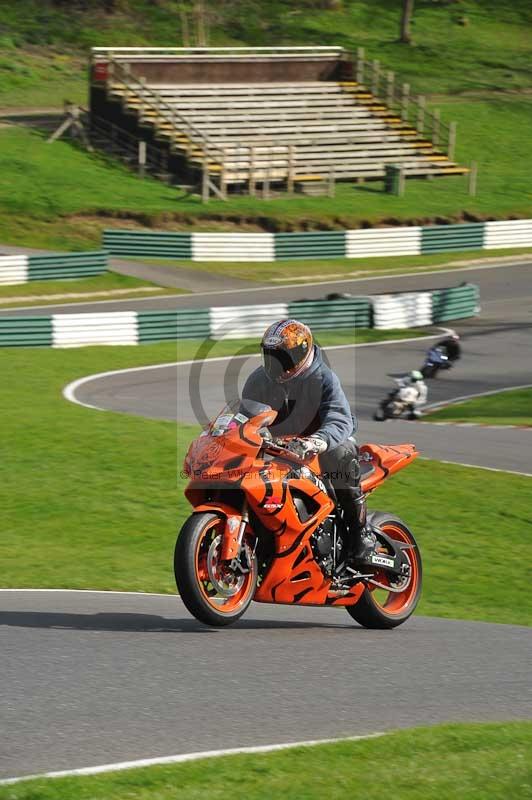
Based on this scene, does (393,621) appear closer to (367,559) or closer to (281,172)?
(367,559)

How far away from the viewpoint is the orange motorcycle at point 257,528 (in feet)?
26.3

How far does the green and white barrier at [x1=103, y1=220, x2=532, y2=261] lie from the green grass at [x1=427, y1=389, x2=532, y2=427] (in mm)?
15981

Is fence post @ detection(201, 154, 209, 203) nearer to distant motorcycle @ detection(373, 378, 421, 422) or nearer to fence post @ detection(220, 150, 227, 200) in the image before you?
fence post @ detection(220, 150, 227, 200)

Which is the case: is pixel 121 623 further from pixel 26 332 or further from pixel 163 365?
pixel 26 332

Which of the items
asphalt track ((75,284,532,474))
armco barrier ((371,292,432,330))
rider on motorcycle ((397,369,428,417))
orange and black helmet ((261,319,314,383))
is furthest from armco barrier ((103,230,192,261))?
orange and black helmet ((261,319,314,383))

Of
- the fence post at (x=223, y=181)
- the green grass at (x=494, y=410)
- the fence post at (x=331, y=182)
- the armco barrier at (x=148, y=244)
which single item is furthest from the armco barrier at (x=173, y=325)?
the fence post at (x=331, y=182)

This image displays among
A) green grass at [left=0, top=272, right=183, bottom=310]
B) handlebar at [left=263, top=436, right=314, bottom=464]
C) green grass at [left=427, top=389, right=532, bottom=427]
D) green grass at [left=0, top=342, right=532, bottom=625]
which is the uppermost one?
handlebar at [left=263, top=436, right=314, bottom=464]

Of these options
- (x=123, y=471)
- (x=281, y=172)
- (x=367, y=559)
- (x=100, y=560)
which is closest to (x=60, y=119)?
Result: (x=281, y=172)

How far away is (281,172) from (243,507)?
38198mm

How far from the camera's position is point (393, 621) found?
9414 millimetres

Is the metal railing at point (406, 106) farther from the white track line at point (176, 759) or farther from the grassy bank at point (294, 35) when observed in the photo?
the white track line at point (176, 759)

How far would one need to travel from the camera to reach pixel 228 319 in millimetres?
28297

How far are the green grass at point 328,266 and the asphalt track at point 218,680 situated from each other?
2750 cm

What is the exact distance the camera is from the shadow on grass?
842 centimetres
